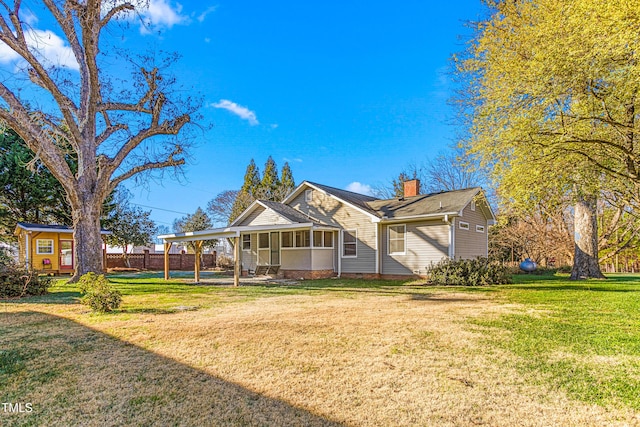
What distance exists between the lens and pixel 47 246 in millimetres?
19250

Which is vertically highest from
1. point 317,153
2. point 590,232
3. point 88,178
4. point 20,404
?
point 317,153

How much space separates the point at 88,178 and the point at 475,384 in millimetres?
14040

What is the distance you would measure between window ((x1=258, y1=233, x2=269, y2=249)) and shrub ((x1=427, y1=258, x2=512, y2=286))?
8.52 meters

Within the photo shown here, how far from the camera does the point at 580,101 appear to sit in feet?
21.7

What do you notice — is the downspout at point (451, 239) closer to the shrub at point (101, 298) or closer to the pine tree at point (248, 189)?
the shrub at point (101, 298)

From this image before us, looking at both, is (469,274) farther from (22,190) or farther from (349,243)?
(22,190)

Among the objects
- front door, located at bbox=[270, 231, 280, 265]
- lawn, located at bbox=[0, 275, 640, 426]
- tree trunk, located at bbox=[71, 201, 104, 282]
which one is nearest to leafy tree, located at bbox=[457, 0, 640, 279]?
lawn, located at bbox=[0, 275, 640, 426]

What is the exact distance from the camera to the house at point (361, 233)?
1420cm

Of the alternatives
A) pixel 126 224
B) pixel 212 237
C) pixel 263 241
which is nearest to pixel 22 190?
pixel 126 224

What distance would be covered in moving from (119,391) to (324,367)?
189 centimetres

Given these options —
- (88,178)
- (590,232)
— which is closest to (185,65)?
(88,178)

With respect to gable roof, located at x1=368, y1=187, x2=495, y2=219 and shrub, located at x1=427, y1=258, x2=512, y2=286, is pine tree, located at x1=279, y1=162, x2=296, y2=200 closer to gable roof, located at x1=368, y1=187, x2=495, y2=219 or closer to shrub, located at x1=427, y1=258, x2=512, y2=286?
gable roof, located at x1=368, y1=187, x2=495, y2=219

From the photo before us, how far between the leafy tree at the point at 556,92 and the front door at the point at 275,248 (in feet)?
36.1

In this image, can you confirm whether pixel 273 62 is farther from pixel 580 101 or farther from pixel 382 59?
pixel 580 101
